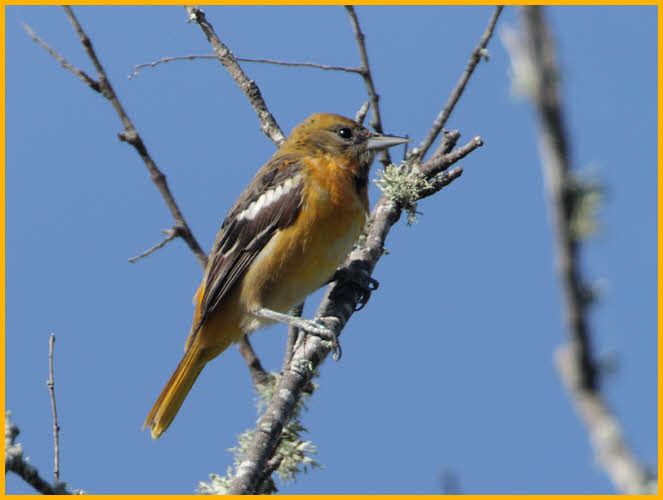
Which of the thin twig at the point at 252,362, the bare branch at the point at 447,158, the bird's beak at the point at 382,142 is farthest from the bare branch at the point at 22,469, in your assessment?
the bird's beak at the point at 382,142

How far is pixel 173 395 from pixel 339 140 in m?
2.28

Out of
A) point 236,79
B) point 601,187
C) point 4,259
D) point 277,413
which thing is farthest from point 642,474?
point 236,79

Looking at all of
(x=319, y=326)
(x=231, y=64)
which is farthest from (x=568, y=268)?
(x=231, y=64)

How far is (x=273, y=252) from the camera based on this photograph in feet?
15.3

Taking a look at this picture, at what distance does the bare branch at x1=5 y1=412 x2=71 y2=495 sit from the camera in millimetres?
2312

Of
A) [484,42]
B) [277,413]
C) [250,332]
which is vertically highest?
[484,42]

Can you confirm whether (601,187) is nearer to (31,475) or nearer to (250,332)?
(31,475)

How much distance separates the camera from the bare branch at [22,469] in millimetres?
2312

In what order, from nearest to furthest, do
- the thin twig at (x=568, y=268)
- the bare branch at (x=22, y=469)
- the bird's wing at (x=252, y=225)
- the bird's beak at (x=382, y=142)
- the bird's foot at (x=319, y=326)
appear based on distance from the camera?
the thin twig at (x=568, y=268) < the bare branch at (x=22, y=469) < the bird's foot at (x=319, y=326) < the bird's wing at (x=252, y=225) < the bird's beak at (x=382, y=142)

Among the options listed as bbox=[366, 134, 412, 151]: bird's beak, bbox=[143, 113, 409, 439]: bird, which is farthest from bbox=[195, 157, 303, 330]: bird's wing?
bbox=[366, 134, 412, 151]: bird's beak

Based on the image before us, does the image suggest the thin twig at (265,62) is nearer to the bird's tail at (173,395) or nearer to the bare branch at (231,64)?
the bare branch at (231,64)

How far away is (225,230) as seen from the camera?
5.04 m

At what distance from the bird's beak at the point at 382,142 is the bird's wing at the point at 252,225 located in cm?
59

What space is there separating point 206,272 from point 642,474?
420cm
